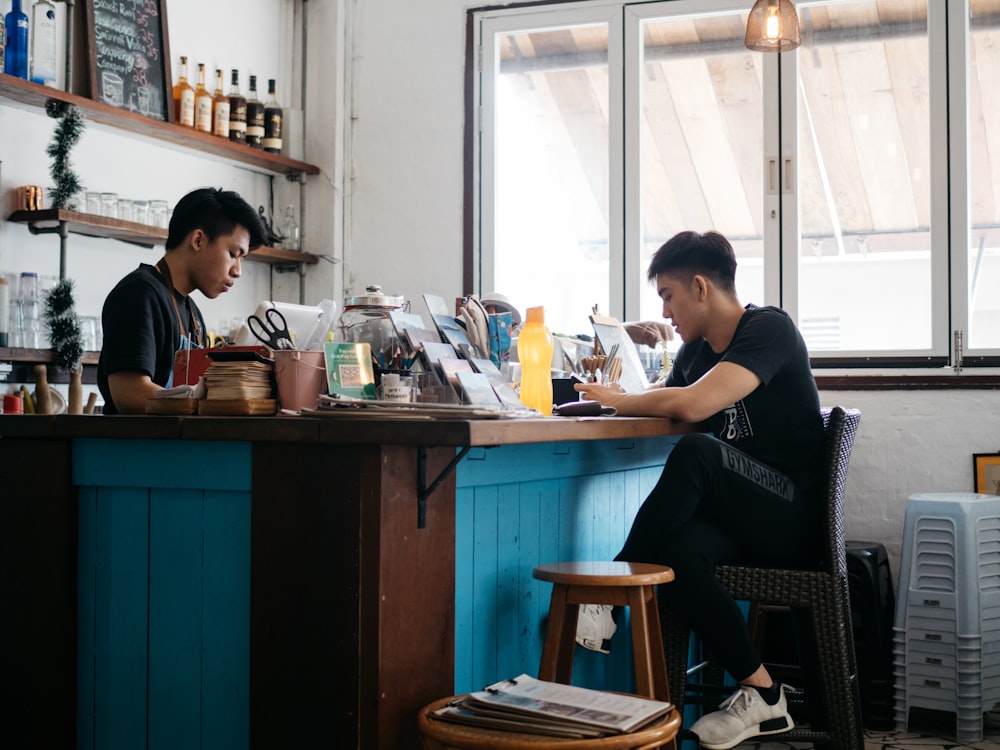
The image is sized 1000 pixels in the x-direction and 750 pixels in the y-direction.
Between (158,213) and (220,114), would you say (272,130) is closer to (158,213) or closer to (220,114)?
(220,114)

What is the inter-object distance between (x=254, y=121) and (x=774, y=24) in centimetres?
245

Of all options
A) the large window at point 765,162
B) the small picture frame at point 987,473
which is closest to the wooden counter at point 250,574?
the small picture frame at point 987,473

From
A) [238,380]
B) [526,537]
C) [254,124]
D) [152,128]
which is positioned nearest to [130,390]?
[238,380]

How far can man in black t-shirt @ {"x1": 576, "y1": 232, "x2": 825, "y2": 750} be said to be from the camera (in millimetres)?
2420

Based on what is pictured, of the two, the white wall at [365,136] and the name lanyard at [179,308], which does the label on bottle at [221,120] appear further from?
the name lanyard at [179,308]

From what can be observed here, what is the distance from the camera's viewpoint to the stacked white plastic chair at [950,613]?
347 centimetres

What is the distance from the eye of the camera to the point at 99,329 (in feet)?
12.9

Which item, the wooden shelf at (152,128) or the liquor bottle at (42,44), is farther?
the liquor bottle at (42,44)

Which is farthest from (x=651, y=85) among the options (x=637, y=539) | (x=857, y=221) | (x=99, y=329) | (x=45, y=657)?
(x=45, y=657)

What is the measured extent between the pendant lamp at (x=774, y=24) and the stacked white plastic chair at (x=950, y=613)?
1.56 metres

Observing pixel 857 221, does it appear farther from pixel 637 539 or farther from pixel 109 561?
pixel 109 561

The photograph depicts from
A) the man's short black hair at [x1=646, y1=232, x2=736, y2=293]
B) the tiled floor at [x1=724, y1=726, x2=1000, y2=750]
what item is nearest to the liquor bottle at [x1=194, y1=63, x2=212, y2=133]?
the man's short black hair at [x1=646, y1=232, x2=736, y2=293]

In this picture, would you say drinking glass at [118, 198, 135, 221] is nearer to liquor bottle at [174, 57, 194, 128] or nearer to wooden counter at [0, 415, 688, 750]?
liquor bottle at [174, 57, 194, 128]

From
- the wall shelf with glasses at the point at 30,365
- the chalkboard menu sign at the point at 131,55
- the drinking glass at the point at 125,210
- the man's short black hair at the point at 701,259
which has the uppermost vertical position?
the chalkboard menu sign at the point at 131,55
